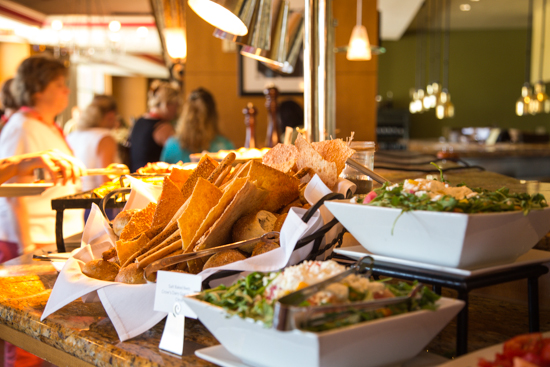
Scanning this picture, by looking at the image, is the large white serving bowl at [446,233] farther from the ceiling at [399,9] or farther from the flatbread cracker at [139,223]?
the ceiling at [399,9]

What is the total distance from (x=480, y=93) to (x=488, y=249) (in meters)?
11.7

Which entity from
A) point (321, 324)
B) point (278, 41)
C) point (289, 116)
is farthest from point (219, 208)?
point (289, 116)

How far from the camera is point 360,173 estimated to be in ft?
3.25

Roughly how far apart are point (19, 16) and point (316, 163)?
910 cm

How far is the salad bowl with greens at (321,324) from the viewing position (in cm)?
49

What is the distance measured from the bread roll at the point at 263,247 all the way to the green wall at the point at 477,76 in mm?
11175

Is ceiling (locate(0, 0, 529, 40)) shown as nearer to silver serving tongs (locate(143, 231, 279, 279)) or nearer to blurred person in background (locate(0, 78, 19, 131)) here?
blurred person in background (locate(0, 78, 19, 131))

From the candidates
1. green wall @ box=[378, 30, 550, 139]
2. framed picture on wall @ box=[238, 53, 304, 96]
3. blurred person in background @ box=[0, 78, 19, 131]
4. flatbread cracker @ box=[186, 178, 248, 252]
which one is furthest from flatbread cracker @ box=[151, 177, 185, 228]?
Result: green wall @ box=[378, 30, 550, 139]

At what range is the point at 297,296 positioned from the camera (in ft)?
1.61

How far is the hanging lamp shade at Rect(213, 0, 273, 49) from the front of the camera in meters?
1.18

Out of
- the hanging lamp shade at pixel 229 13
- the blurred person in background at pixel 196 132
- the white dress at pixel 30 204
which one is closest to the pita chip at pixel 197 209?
the hanging lamp shade at pixel 229 13

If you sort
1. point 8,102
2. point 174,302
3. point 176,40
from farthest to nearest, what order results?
point 176,40
point 8,102
point 174,302

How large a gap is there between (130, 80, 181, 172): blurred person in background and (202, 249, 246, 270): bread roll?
3.13m

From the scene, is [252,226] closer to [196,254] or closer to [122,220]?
[196,254]
